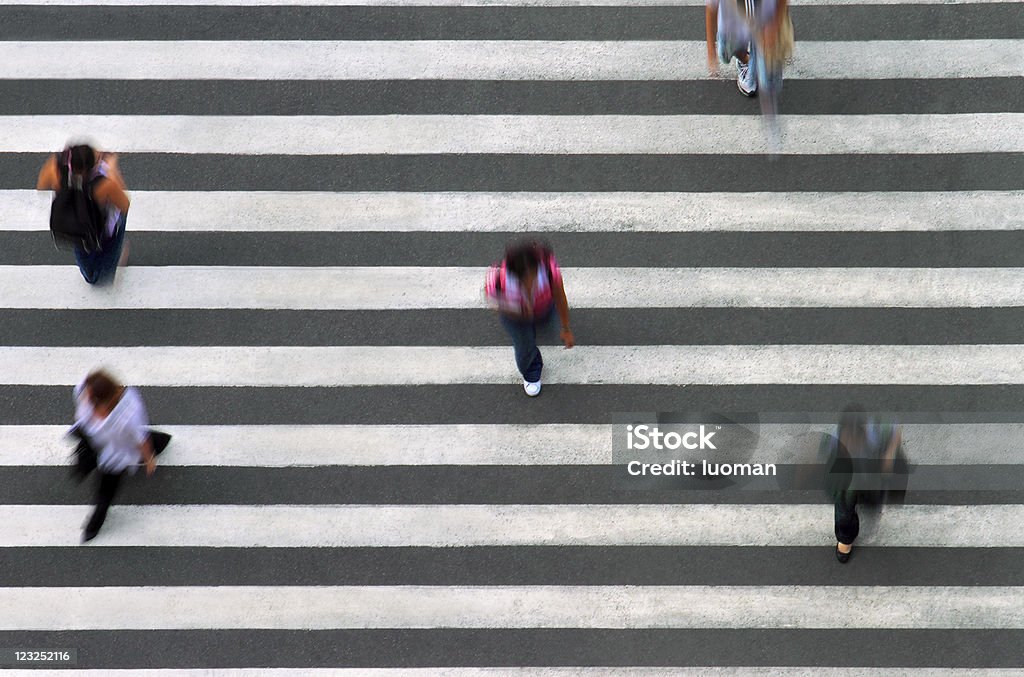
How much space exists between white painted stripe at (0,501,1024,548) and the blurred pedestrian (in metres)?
0.49

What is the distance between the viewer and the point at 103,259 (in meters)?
7.18

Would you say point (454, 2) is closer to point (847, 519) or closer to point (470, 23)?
point (470, 23)

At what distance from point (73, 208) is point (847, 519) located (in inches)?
229

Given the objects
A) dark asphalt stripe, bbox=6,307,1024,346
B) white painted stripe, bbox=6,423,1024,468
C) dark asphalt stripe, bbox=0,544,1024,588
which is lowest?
dark asphalt stripe, bbox=0,544,1024,588

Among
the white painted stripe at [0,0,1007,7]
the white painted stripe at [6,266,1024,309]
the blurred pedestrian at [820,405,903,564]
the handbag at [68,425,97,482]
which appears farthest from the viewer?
the white painted stripe at [0,0,1007,7]

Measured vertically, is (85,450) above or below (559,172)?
below

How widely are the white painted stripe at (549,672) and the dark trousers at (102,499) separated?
41.5 inches

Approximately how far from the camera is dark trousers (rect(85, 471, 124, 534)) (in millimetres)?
6977

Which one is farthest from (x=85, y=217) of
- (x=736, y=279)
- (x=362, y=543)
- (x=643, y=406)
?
(x=736, y=279)

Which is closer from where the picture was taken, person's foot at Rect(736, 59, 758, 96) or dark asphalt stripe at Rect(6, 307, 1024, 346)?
dark asphalt stripe at Rect(6, 307, 1024, 346)

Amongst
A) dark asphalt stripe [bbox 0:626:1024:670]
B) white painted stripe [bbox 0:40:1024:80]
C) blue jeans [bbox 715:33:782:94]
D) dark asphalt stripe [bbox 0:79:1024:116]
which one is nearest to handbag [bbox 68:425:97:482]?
dark asphalt stripe [bbox 0:626:1024:670]

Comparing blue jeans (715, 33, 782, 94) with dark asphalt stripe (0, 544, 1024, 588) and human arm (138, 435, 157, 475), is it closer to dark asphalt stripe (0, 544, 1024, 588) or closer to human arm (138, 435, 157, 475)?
dark asphalt stripe (0, 544, 1024, 588)

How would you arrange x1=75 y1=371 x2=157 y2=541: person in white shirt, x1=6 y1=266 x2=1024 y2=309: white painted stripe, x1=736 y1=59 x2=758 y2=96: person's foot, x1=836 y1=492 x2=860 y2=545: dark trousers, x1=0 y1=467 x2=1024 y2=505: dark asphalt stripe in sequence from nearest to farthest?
x1=75 y1=371 x2=157 y2=541: person in white shirt
x1=836 y1=492 x2=860 y2=545: dark trousers
x1=0 y1=467 x2=1024 y2=505: dark asphalt stripe
x1=6 y1=266 x2=1024 y2=309: white painted stripe
x1=736 y1=59 x2=758 y2=96: person's foot

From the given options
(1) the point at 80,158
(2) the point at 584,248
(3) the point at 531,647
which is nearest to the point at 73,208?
(1) the point at 80,158
